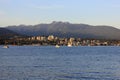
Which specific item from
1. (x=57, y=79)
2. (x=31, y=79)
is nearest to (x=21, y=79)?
(x=31, y=79)

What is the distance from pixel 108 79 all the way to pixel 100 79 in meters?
1.06

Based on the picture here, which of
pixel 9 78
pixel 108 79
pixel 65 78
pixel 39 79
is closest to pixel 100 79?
pixel 108 79

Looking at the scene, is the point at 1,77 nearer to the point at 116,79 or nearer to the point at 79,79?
the point at 79,79

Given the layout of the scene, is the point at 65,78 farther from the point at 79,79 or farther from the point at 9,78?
the point at 9,78

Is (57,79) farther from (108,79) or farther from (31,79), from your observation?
(108,79)

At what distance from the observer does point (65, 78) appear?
167 feet

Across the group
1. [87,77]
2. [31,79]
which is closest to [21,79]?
[31,79]

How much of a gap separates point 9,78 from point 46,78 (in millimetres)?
4649

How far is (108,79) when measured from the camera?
1992 inches

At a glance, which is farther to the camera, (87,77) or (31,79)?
(87,77)

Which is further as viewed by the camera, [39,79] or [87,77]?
[87,77]

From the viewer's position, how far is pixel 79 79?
5044 cm

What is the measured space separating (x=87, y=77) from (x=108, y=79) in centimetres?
320

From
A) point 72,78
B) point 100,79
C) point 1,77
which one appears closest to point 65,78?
point 72,78
